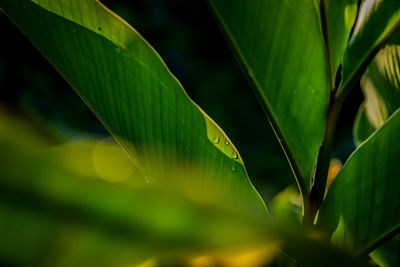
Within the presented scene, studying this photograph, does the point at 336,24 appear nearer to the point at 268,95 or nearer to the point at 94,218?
the point at 268,95

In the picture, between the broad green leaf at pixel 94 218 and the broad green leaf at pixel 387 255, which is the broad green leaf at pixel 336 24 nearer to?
the broad green leaf at pixel 387 255

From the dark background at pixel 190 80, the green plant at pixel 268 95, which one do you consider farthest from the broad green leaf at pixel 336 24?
the dark background at pixel 190 80

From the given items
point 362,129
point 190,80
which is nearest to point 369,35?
point 362,129

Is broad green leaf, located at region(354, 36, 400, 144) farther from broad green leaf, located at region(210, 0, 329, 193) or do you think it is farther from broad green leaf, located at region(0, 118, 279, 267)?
broad green leaf, located at region(0, 118, 279, 267)

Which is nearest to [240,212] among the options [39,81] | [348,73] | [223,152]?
[223,152]

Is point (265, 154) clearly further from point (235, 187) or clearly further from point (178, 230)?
point (178, 230)

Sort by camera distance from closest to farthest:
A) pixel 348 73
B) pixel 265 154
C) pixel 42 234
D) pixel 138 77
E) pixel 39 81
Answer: pixel 42 234, pixel 138 77, pixel 348 73, pixel 39 81, pixel 265 154
